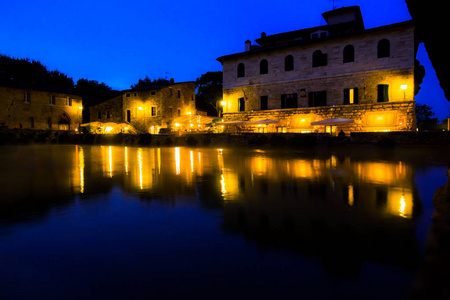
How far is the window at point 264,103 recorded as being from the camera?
31.6m

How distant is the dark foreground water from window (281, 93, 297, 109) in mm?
24651

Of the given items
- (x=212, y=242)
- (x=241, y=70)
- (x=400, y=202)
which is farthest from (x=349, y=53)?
(x=212, y=242)

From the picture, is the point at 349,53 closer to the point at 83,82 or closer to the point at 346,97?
the point at 346,97

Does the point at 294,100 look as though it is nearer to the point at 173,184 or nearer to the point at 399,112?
the point at 399,112

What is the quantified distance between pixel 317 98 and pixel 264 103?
5819 millimetres

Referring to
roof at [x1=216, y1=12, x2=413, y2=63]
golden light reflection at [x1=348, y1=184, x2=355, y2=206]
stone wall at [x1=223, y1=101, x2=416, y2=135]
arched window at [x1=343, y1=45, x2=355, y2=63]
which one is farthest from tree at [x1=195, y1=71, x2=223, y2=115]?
golden light reflection at [x1=348, y1=184, x2=355, y2=206]

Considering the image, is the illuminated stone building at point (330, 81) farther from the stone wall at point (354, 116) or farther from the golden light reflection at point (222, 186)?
the golden light reflection at point (222, 186)

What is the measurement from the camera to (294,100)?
30.2 meters

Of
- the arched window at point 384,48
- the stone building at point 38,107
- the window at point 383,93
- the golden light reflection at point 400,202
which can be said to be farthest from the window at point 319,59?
the stone building at point 38,107

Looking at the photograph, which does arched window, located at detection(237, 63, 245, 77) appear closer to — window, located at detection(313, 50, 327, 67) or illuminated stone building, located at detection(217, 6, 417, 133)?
illuminated stone building, located at detection(217, 6, 417, 133)

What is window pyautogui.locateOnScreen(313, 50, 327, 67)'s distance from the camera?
93.7 feet

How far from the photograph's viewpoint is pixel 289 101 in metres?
30.5

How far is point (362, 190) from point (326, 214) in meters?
2.30

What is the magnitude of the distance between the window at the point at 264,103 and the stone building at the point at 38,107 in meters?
33.2
